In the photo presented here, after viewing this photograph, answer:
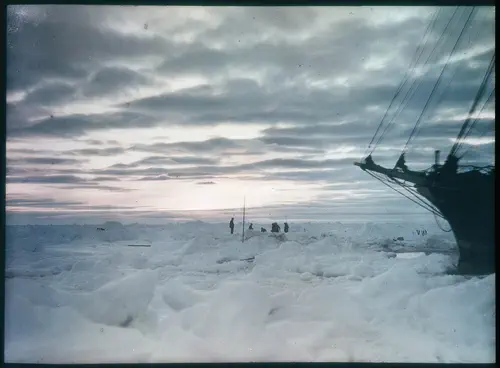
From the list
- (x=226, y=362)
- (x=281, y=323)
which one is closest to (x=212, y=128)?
(x=281, y=323)

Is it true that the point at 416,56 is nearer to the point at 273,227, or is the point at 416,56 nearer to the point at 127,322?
the point at 273,227

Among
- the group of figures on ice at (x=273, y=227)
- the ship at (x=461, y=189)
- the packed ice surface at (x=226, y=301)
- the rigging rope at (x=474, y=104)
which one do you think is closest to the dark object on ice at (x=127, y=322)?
the packed ice surface at (x=226, y=301)

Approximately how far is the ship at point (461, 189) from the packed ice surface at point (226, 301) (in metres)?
0.09

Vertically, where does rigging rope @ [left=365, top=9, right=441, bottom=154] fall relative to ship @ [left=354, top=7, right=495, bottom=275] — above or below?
above

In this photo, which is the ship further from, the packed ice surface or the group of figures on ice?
the group of figures on ice

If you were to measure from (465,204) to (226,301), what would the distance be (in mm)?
1261

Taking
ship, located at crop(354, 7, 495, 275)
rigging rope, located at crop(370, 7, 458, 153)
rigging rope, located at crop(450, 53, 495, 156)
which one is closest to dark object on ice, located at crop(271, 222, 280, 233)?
ship, located at crop(354, 7, 495, 275)

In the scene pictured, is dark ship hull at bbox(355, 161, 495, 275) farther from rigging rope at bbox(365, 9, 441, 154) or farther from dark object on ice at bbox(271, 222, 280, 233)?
dark object on ice at bbox(271, 222, 280, 233)

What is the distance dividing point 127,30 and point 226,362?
1.64 m

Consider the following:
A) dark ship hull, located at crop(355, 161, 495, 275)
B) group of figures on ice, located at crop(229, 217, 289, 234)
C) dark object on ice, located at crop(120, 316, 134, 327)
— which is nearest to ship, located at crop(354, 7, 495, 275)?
dark ship hull, located at crop(355, 161, 495, 275)

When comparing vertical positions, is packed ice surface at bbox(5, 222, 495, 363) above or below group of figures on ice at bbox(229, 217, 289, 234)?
below

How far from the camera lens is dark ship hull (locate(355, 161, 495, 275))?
6.45 feet

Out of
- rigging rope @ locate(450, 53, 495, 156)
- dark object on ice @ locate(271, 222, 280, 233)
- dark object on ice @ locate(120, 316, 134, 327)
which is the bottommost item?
dark object on ice @ locate(120, 316, 134, 327)

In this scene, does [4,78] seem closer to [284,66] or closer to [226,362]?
[284,66]
